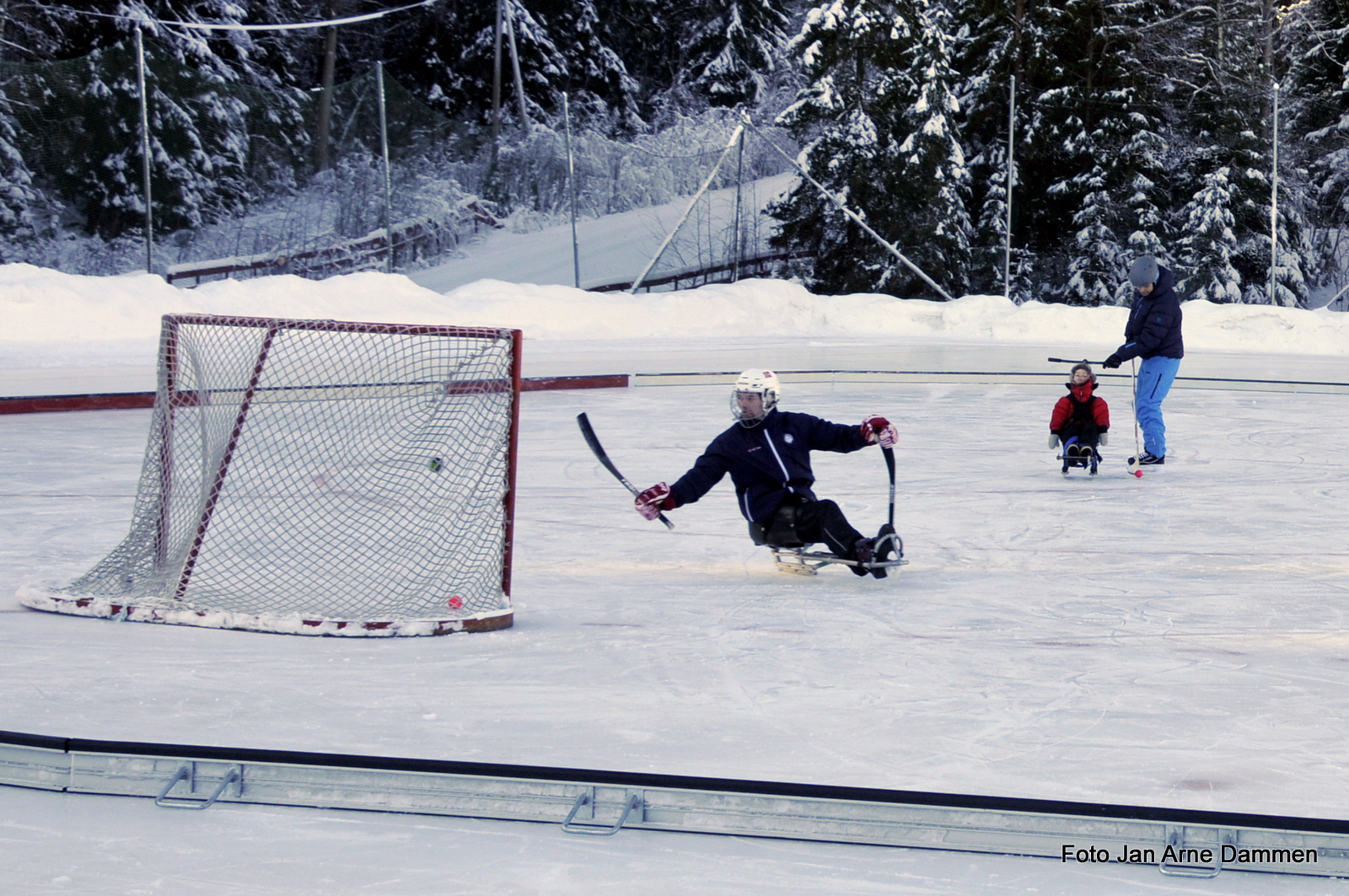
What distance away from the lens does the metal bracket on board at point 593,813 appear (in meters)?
2.65

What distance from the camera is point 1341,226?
70.2 ft

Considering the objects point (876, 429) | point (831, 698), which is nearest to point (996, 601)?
point (876, 429)

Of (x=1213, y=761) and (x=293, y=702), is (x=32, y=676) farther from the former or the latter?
(x=1213, y=761)

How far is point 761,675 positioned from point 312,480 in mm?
2028

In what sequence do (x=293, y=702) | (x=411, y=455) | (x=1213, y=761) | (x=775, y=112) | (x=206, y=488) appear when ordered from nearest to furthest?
(x=1213, y=761) < (x=293, y=702) < (x=206, y=488) < (x=411, y=455) < (x=775, y=112)

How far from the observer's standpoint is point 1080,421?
7.67 metres

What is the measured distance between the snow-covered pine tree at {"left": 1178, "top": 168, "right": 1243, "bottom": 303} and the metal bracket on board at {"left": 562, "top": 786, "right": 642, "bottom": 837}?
19.0 m

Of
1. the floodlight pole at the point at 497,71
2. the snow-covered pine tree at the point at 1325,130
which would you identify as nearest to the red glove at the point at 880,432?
the snow-covered pine tree at the point at 1325,130

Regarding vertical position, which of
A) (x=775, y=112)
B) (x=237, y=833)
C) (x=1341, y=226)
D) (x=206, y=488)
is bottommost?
(x=237, y=833)

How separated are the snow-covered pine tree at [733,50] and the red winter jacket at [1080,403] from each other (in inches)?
906

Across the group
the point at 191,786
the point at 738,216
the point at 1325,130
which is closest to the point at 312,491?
the point at 191,786

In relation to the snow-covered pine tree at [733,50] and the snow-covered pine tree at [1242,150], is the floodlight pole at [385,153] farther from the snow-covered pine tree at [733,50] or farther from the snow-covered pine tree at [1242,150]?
the snow-covered pine tree at [733,50]

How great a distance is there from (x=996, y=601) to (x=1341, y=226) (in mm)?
19326

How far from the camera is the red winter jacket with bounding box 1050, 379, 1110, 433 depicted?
763 cm
